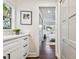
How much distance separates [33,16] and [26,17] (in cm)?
28

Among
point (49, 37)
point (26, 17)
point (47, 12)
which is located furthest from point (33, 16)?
point (49, 37)

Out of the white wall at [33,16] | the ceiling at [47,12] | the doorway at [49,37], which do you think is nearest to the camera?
the white wall at [33,16]

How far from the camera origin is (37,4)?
5.36 m

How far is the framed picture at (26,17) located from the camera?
5344 mm

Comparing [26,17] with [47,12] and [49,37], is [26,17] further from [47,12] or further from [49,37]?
[49,37]

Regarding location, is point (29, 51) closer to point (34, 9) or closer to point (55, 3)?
point (34, 9)

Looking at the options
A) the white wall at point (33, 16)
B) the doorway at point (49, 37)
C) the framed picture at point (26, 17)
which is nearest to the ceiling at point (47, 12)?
the doorway at point (49, 37)

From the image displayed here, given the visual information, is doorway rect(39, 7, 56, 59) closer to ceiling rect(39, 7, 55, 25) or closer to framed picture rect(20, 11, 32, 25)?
ceiling rect(39, 7, 55, 25)

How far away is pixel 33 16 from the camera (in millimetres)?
5363

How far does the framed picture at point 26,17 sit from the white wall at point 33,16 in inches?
4.7

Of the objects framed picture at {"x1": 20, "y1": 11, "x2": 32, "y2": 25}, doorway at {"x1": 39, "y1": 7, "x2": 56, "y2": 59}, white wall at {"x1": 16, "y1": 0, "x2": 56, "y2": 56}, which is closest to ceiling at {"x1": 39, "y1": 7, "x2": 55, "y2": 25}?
doorway at {"x1": 39, "y1": 7, "x2": 56, "y2": 59}

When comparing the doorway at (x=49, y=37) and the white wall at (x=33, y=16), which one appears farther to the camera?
the doorway at (x=49, y=37)

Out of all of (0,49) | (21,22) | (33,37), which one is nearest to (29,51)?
(33,37)

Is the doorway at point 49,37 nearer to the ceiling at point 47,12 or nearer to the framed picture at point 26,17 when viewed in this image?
the ceiling at point 47,12
